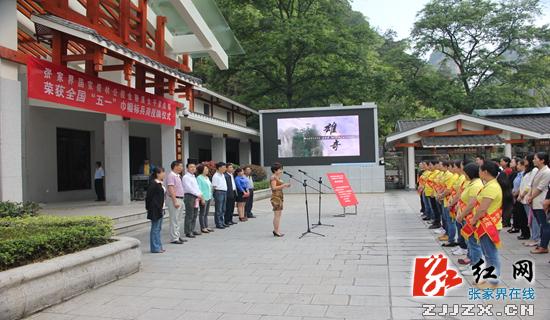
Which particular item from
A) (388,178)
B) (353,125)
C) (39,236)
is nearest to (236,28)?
(353,125)

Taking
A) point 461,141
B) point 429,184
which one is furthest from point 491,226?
point 461,141

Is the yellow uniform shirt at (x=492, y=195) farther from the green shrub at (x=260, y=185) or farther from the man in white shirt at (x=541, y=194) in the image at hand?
the green shrub at (x=260, y=185)

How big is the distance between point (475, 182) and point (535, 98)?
104 ft

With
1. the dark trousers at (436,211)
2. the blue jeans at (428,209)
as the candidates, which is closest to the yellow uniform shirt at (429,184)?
the dark trousers at (436,211)

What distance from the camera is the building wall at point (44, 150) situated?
13.7m

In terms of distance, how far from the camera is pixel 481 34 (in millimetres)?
30984

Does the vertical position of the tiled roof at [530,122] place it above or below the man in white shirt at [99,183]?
above

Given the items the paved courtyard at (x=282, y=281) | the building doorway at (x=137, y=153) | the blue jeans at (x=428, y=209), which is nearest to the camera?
the paved courtyard at (x=282, y=281)

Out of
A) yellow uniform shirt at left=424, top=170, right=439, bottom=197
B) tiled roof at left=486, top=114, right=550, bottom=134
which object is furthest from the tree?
yellow uniform shirt at left=424, top=170, right=439, bottom=197

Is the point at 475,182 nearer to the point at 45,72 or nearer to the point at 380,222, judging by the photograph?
the point at 380,222

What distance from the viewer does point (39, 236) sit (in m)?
Answer: 5.26

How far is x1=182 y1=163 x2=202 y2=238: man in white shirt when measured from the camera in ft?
30.3

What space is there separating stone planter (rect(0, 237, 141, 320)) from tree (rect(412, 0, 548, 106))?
28.6m

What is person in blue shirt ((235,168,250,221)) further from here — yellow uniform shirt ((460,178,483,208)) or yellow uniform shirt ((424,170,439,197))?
yellow uniform shirt ((460,178,483,208))
